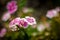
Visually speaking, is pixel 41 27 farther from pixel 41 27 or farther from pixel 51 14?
pixel 51 14

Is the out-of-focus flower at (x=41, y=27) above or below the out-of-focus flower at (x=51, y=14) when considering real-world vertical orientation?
below

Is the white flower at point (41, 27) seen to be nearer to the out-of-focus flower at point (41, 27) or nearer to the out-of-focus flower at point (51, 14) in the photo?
the out-of-focus flower at point (41, 27)

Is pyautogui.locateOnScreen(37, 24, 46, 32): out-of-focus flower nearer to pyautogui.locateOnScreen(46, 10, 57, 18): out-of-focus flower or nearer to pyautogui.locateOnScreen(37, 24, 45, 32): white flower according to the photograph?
pyautogui.locateOnScreen(37, 24, 45, 32): white flower

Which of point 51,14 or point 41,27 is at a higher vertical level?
point 51,14

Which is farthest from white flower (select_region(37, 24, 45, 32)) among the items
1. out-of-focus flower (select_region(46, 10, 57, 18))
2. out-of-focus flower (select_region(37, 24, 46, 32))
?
out-of-focus flower (select_region(46, 10, 57, 18))

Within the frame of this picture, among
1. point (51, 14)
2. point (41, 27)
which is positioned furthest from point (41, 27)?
point (51, 14)

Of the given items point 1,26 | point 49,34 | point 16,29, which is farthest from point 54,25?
point 1,26

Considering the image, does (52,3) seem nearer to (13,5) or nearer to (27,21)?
(13,5)

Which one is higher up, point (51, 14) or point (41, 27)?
point (51, 14)

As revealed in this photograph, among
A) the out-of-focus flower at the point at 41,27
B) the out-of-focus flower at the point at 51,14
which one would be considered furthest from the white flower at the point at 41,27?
the out-of-focus flower at the point at 51,14

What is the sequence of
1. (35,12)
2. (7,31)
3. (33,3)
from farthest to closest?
(33,3)
(35,12)
(7,31)

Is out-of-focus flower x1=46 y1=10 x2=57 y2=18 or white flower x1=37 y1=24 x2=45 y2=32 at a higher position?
out-of-focus flower x1=46 y1=10 x2=57 y2=18
